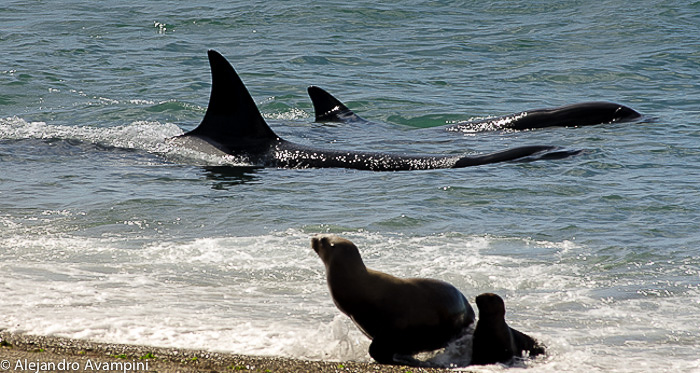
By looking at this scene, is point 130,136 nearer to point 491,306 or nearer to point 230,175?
point 230,175

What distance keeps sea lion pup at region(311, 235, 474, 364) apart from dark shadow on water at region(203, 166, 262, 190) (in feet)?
17.2

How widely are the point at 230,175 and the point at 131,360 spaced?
6115 millimetres

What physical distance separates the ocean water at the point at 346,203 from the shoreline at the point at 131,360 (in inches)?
8.1

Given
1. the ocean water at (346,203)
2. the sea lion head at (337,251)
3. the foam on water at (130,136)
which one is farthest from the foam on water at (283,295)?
the foam on water at (130,136)

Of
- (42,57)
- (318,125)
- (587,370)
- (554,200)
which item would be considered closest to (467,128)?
(318,125)

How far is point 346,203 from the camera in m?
8.82

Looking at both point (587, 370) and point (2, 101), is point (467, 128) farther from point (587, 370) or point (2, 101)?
point (587, 370)

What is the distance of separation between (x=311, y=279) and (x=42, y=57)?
16.1 meters

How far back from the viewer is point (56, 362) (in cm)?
418

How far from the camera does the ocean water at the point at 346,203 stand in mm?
5297

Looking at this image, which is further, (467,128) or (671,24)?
(671,24)

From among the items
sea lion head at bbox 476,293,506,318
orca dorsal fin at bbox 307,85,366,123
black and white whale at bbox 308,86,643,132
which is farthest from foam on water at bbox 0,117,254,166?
sea lion head at bbox 476,293,506,318

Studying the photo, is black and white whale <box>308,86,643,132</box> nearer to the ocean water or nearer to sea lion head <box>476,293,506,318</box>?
the ocean water

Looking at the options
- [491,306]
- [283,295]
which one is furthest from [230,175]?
[491,306]
